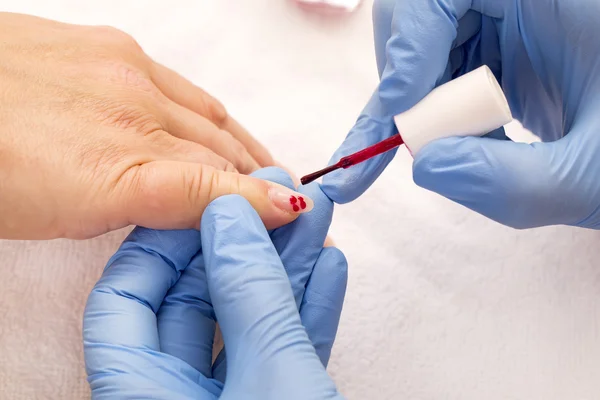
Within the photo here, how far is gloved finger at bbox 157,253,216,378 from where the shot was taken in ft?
2.74

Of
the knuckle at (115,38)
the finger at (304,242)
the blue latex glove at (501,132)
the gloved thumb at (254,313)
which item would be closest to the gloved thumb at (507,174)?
the blue latex glove at (501,132)

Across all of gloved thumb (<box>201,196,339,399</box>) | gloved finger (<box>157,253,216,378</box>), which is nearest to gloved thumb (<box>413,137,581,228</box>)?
gloved thumb (<box>201,196,339,399</box>)

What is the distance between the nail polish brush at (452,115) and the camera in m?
0.77

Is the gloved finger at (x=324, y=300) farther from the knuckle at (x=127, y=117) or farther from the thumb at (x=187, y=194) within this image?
the knuckle at (x=127, y=117)

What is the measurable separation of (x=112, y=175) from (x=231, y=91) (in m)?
0.48

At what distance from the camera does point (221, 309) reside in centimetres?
80

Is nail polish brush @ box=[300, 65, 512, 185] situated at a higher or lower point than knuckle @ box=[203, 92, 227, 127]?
higher

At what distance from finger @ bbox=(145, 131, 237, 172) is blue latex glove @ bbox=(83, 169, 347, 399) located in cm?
11

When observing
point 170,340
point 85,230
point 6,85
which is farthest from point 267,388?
point 6,85

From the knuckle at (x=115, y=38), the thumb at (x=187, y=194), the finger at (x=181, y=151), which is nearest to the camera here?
the thumb at (x=187, y=194)

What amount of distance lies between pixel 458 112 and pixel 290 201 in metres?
0.28

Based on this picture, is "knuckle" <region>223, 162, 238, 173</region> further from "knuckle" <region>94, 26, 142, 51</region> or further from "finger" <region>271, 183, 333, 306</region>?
"knuckle" <region>94, 26, 142, 51</region>

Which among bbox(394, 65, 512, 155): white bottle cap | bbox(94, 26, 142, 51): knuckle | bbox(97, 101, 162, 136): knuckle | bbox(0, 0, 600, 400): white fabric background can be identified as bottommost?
bbox(0, 0, 600, 400): white fabric background

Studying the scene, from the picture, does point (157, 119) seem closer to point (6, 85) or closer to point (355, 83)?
point (6, 85)
